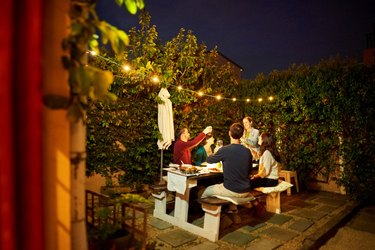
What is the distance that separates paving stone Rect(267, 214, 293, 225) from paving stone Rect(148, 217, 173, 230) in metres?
2.26

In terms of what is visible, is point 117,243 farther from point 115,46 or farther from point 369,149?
point 369,149

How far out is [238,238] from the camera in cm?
491

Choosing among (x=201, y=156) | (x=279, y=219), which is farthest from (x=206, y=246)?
(x=201, y=156)

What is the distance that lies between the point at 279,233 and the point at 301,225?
73 centimetres

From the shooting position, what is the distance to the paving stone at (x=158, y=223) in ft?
17.8

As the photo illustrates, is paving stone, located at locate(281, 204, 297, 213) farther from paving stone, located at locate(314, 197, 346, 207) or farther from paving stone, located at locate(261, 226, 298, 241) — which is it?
paving stone, located at locate(261, 226, 298, 241)

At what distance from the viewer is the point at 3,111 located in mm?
1550

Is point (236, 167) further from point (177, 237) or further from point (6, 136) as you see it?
point (6, 136)

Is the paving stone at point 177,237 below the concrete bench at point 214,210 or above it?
below

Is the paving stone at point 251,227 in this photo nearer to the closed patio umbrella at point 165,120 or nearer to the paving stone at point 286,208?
the paving stone at point 286,208

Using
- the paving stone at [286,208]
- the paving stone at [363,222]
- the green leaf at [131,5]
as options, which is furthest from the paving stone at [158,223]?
the green leaf at [131,5]

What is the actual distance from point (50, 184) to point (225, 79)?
943cm

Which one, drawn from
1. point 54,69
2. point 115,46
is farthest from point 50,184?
point 115,46

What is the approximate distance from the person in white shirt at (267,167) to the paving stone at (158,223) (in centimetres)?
212
